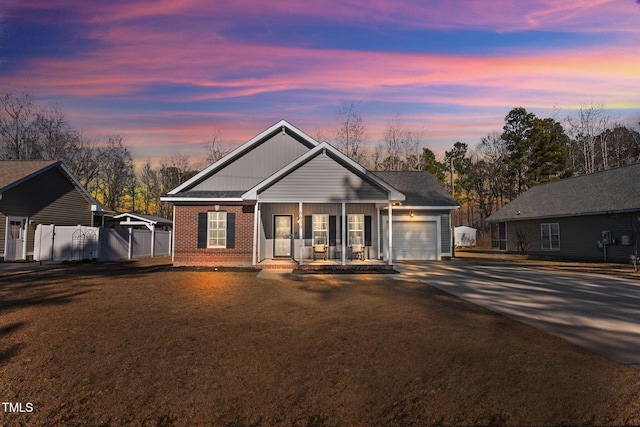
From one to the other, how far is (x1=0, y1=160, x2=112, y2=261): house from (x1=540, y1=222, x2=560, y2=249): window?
110 ft

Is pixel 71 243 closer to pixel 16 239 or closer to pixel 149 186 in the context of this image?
pixel 16 239

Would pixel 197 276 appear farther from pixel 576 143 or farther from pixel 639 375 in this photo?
pixel 576 143

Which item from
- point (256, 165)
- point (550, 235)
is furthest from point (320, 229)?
point (550, 235)

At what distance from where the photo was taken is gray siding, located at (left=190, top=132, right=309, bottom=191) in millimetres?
20438

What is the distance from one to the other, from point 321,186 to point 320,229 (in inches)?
148

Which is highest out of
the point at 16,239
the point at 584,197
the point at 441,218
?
the point at 584,197

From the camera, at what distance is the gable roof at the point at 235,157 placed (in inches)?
774

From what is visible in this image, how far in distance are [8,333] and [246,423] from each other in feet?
17.7

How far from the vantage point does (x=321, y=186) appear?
685 inches

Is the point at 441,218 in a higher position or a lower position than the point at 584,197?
lower

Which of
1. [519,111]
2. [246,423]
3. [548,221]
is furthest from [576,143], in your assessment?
[246,423]

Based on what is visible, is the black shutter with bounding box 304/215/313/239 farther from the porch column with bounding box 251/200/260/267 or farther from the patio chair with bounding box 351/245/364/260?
the porch column with bounding box 251/200/260/267

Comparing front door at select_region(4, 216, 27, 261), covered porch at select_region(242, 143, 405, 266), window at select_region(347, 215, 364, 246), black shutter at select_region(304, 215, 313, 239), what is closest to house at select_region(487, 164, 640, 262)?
covered porch at select_region(242, 143, 405, 266)

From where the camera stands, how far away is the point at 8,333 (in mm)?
6902
